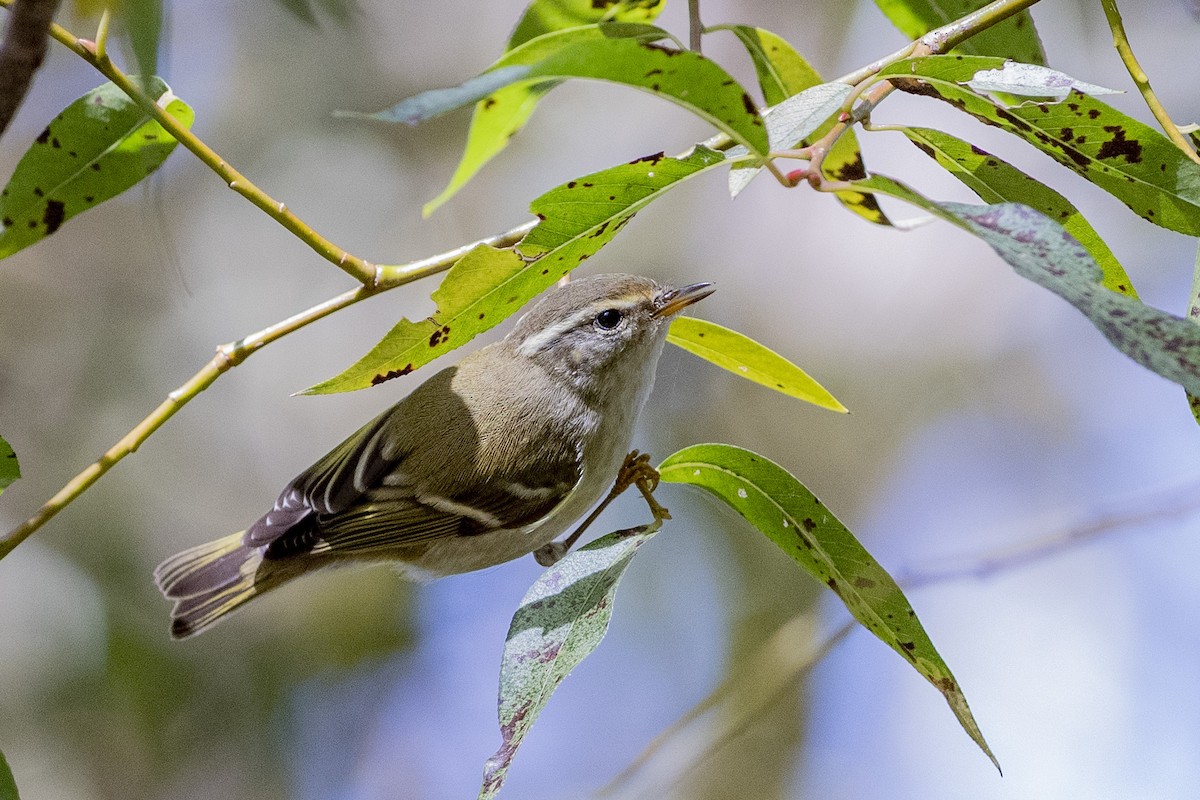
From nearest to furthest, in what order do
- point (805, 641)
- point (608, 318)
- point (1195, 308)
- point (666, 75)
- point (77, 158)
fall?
point (666, 75), point (1195, 308), point (77, 158), point (608, 318), point (805, 641)

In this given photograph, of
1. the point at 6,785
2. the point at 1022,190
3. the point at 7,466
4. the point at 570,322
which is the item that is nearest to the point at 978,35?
the point at 1022,190

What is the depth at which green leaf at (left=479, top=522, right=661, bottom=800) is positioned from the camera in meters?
0.78

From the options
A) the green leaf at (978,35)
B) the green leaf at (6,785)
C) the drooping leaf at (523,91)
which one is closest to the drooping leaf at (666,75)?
the drooping leaf at (523,91)

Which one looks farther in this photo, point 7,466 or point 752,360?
point 752,360

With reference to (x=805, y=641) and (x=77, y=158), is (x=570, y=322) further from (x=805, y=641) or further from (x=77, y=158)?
(x=805, y=641)

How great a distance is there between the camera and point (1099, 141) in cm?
82

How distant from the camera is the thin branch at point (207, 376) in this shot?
33.7 inches

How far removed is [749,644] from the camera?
9.75ft

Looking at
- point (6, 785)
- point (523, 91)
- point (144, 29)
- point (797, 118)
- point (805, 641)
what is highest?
point (144, 29)

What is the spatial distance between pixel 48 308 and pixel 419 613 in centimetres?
145

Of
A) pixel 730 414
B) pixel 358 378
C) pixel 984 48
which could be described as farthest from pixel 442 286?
pixel 730 414

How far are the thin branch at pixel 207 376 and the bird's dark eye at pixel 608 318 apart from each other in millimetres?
616

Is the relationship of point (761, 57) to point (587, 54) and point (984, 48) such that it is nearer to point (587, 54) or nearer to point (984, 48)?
point (984, 48)

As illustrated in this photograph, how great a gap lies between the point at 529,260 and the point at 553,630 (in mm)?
315
